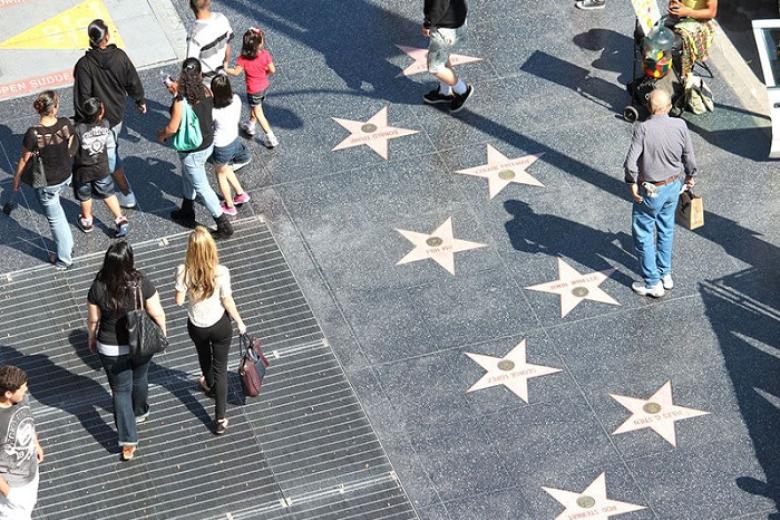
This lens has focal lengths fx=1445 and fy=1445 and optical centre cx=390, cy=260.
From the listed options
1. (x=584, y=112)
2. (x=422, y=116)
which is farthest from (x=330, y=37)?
(x=584, y=112)

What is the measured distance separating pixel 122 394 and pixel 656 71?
6670 millimetres

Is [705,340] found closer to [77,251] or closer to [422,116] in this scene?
[422,116]

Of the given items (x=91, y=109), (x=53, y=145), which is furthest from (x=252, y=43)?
(x=53, y=145)

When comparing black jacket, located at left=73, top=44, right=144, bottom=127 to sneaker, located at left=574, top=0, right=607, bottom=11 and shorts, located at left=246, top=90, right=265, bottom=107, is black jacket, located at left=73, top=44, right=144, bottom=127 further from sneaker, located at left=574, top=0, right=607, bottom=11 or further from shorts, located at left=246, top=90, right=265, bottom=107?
sneaker, located at left=574, top=0, right=607, bottom=11

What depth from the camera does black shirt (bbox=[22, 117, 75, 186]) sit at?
12.2m

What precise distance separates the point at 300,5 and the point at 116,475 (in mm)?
7191

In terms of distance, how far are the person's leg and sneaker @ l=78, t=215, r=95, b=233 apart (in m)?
2.59

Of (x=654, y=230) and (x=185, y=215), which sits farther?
(x=185, y=215)

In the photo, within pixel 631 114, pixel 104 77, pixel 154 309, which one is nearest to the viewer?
pixel 154 309

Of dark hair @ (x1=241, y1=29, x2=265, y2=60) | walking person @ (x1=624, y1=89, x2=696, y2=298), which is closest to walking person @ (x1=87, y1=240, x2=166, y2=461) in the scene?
dark hair @ (x1=241, y1=29, x2=265, y2=60)

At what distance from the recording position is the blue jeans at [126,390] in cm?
1086

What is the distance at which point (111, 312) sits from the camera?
10508 mm

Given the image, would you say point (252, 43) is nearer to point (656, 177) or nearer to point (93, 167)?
point (93, 167)

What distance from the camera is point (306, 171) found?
1432 centimetres
